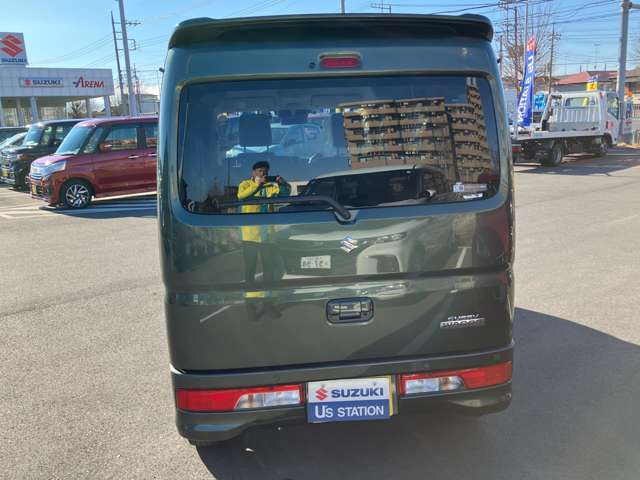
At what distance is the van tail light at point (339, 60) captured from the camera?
100 inches

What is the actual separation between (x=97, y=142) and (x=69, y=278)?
633 centimetres

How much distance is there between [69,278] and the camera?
272 inches

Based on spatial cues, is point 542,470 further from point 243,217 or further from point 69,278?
point 69,278

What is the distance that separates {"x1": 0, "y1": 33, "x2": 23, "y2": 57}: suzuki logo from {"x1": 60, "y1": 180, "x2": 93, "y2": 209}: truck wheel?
4078cm

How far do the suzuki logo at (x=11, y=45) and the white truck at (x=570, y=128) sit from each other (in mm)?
42988

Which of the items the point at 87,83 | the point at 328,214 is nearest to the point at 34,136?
the point at 328,214

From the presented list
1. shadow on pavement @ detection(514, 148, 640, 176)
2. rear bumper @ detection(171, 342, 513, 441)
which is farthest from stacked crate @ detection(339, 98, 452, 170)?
shadow on pavement @ detection(514, 148, 640, 176)

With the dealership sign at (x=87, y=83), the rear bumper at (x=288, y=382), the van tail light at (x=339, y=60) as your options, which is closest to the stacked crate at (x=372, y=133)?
the van tail light at (x=339, y=60)

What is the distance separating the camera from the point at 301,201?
2.58m

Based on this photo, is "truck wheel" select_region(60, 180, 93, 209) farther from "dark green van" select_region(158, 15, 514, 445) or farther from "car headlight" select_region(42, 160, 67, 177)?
"dark green van" select_region(158, 15, 514, 445)

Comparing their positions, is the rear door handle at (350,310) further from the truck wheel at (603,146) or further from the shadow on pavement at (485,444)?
the truck wheel at (603,146)

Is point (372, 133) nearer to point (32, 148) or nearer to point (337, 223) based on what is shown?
point (337, 223)

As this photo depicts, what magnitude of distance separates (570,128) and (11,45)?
44.3 m

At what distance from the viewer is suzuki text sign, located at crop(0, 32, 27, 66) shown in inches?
1764
